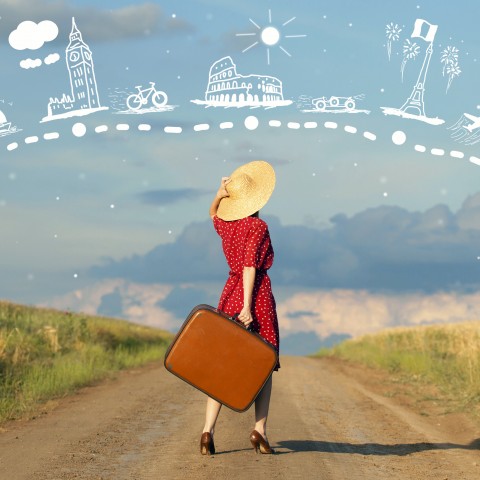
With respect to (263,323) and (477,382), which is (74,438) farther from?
(477,382)

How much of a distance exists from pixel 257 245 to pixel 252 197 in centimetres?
54

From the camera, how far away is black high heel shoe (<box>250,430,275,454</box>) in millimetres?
8695

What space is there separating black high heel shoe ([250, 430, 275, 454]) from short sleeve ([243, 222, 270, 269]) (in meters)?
1.67

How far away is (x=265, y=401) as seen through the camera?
28.0 feet

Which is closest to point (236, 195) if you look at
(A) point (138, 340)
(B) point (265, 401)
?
(B) point (265, 401)

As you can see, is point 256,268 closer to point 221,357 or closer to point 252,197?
point 252,197

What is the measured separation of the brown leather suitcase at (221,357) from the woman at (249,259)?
8.8 inches

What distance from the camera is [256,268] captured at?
328 inches

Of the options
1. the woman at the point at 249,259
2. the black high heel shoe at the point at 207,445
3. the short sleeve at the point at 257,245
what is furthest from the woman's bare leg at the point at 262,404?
the short sleeve at the point at 257,245

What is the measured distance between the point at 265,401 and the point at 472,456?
2.91 meters

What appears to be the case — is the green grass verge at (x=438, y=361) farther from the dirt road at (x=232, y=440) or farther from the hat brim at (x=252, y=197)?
the hat brim at (x=252, y=197)

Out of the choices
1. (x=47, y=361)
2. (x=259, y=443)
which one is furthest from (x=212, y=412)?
(x=47, y=361)

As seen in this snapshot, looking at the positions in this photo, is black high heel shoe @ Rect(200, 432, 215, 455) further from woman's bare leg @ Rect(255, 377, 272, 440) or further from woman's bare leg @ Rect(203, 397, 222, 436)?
woman's bare leg @ Rect(255, 377, 272, 440)

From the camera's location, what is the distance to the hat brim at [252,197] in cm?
859
